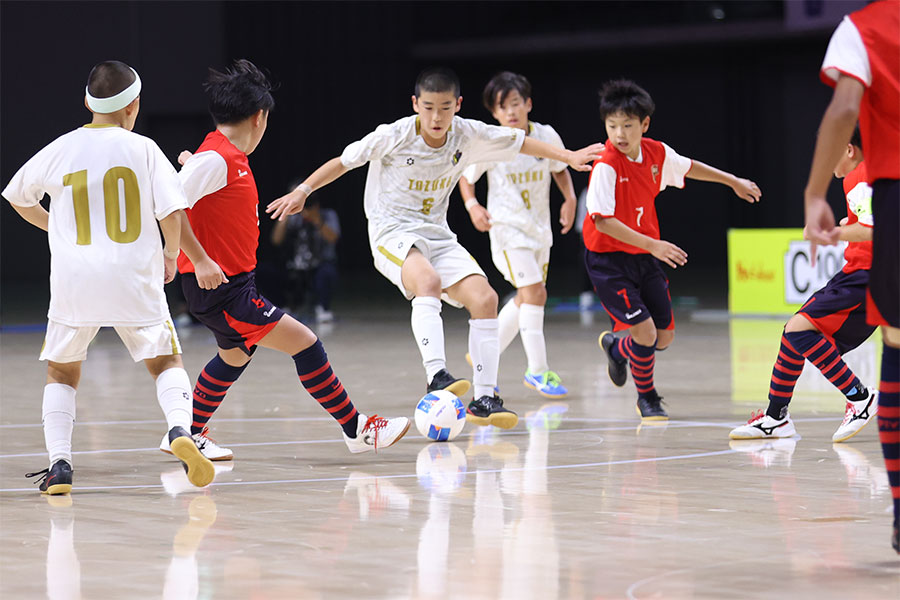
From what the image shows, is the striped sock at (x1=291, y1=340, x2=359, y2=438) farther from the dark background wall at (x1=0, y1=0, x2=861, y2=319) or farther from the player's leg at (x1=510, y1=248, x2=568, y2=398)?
the dark background wall at (x1=0, y1=0, x2=861, y2=319)

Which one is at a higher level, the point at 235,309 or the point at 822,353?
the point at 235,309

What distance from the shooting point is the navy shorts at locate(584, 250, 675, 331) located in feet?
23.1

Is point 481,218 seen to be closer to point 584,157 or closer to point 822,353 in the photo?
point 584,157

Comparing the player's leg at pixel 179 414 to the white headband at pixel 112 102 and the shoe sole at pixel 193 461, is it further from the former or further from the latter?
the white headband at pixel 112 102

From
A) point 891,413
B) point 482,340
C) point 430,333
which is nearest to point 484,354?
point 482,340

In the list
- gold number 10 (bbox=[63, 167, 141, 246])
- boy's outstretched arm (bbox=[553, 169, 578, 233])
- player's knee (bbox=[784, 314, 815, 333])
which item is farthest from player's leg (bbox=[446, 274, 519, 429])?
gold number 10 (bbox=[63, 167, 141, 246])

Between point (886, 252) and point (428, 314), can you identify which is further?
point (428, 314)

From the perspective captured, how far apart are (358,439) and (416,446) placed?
0.45m

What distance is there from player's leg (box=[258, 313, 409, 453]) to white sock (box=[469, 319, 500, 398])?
0.79 meters

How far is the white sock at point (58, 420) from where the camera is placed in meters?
5.13

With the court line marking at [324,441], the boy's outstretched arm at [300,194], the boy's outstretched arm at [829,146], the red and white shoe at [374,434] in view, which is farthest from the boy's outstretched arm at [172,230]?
the boy's outstretched arm at [829,146]

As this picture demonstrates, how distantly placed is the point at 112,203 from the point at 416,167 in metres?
2.11

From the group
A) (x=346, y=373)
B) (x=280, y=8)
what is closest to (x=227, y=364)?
(x=346, y=373)

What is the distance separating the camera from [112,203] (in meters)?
5.00
